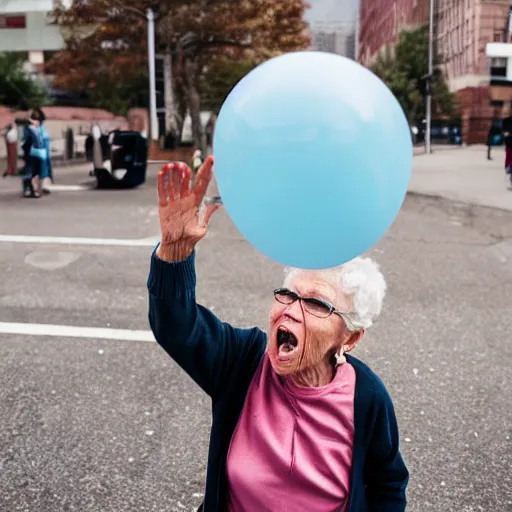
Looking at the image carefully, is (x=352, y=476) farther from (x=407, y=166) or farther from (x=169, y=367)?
(x=169, y=367)

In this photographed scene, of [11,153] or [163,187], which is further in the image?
[11,153]

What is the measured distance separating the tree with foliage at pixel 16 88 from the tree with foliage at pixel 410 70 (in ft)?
48.0

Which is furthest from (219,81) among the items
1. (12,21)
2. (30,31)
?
(12,21)

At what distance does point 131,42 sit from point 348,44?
64.8 feet

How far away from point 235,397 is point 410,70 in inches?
1283

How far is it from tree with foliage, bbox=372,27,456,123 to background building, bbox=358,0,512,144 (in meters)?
0.61

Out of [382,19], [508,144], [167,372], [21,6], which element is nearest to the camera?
[167,372]

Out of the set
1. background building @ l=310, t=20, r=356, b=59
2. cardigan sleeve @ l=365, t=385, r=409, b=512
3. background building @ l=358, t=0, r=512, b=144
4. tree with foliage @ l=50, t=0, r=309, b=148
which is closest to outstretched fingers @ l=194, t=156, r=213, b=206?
cardigan sleeve @ l=365, t=385, r=409, b=512

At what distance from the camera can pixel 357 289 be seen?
189 cm

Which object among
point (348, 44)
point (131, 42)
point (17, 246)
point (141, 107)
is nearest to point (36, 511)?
point (17, 246)

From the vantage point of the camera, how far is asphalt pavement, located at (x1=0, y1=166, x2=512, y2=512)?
348cm

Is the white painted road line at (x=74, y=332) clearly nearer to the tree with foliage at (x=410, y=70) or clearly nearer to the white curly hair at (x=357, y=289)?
the white curly hair at (x=357, y=289)

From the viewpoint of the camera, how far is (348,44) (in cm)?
1073

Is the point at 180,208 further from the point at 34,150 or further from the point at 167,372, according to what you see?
the point at 34,150
